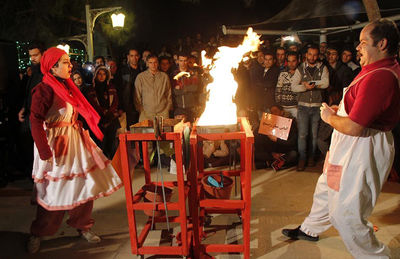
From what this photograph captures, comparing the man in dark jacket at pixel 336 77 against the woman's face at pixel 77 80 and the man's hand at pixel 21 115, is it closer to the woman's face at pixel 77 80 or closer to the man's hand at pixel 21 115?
the woman's face at pixel 77 80

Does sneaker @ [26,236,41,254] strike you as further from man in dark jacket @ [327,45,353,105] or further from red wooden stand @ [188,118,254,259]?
man in dark jacket @ [327,45,353,105]

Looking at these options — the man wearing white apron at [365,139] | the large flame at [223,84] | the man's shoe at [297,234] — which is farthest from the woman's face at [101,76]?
the man wearing white apron at [365,139]

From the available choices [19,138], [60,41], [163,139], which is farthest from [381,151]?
[60,41]

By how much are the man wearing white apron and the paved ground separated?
0.73 m

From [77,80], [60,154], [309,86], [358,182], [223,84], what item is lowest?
[358,182]

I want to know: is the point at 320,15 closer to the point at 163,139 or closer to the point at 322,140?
the point at 322,140

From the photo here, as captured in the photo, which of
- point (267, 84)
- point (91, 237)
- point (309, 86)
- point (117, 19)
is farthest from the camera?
point (117, 19)

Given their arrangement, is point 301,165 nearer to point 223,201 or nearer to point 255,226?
point 255,226

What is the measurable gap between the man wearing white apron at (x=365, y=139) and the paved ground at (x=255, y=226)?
73cm

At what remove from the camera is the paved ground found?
11.0ft

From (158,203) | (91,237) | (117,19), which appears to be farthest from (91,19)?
(158,203)

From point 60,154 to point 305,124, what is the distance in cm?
420

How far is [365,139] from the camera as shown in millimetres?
2549

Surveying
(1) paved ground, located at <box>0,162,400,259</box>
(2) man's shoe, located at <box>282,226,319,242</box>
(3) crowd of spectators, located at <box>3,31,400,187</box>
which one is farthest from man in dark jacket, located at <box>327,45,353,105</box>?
(2) man's shoe, located at <box>282,226,319,242</box>
